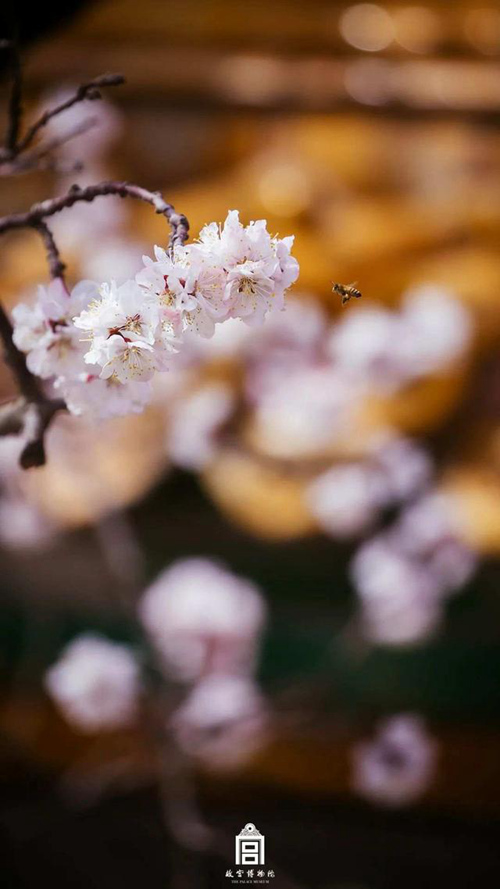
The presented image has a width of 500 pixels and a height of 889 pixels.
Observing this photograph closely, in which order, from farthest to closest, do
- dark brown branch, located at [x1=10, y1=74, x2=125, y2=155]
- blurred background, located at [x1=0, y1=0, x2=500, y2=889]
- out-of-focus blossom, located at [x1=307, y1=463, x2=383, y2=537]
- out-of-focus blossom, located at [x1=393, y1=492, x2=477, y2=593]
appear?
1. out-of-focus blossom, located at [x1=307, y1=463, x2=383, y2=537]
2. out-of-focus blossom, located at [x1=393, y1=492, x2=477, y2=593]
3. blurred background, located at [x1=0, y1=0, x2=500, y2=889]
4. dark brown branch, located at [x1=10, y1=74, x2=125, y2=155]

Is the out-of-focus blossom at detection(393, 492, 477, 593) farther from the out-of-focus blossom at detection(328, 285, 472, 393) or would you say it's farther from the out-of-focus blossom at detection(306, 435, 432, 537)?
the out-of-focus blossom at detection(328, 285, 472, 393)

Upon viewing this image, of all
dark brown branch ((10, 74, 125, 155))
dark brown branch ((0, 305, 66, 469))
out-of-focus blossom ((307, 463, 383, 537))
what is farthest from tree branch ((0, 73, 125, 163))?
out-of-focus blossom ((307, 463, 383, 537))

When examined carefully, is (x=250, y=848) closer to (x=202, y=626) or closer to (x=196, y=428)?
(x=202, y=626)

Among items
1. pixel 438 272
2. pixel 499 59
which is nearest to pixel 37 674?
pixel 438 272

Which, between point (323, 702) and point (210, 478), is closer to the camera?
point (323, 702)

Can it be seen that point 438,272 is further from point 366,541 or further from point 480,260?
point 366,541

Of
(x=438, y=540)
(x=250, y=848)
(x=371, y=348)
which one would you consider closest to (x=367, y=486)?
(x=438, y=540)
